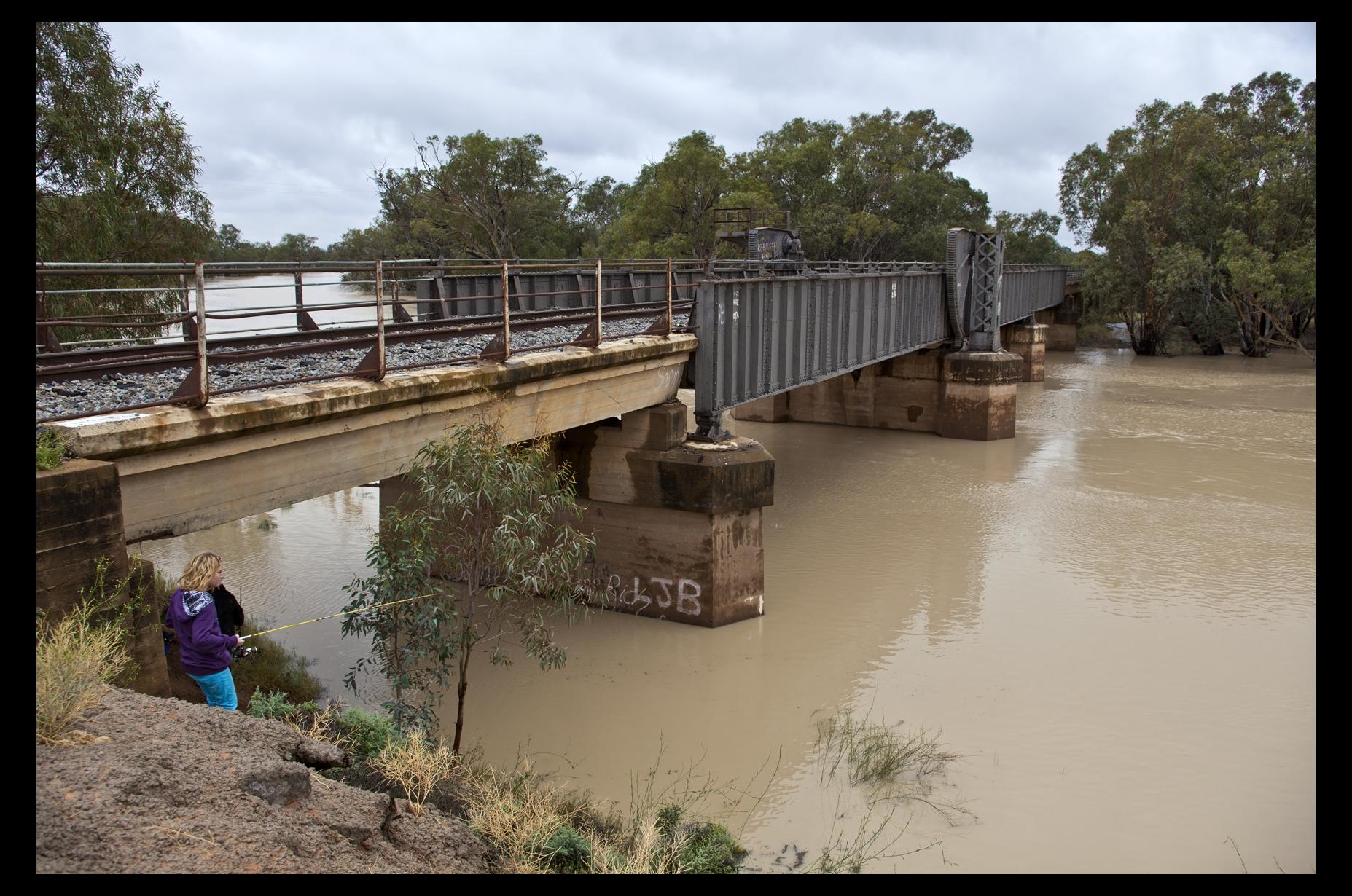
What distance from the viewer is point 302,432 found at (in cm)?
793

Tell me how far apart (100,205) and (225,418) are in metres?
11.1

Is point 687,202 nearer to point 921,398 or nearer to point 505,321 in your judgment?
point 921,398

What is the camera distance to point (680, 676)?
11094mm

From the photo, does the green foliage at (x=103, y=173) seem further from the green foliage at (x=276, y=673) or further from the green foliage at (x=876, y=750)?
the green foliage at (x=876, y=750)

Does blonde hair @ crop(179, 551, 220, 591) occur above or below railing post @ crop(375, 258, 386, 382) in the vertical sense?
below

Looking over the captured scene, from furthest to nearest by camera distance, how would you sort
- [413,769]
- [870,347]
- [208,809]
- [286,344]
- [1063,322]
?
[1063,322] → [870,347] → [286,344] → [413,769] → [208,809]

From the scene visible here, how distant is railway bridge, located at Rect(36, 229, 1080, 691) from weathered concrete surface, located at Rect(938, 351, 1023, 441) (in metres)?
2.69

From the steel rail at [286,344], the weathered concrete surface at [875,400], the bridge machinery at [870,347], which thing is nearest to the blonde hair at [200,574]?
the steel rail at [286,344]

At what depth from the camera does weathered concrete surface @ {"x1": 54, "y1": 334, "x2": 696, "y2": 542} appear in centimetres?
673

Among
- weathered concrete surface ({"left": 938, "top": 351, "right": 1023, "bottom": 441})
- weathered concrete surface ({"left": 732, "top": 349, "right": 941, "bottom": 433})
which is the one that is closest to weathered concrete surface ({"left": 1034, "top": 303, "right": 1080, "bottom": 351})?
weathered concrete surface ({"left": 732, "top": 349, "right": 941, "bottom": 433})

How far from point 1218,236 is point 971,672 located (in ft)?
145

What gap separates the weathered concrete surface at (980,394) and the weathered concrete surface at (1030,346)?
1472 centimetres

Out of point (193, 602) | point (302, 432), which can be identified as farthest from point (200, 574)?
point (302, 432)

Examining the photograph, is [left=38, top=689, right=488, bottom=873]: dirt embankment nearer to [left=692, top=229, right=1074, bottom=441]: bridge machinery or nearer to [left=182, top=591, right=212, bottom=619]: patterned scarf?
[left=182, top=591, right=212, bottom=619]: patterned scarf
